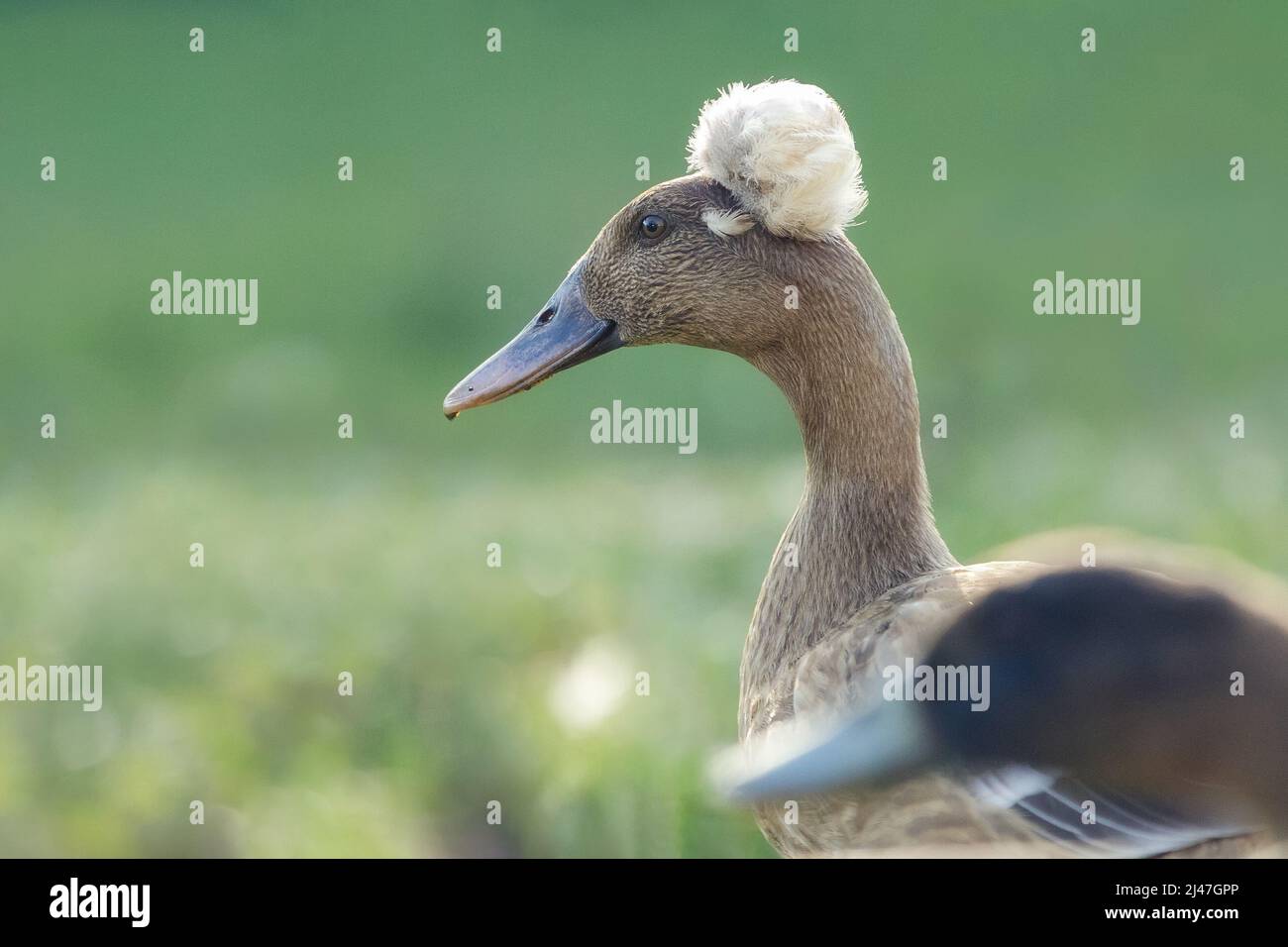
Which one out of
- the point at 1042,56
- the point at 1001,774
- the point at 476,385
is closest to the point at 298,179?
the point at 1042,56

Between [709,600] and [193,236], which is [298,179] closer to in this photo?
[193,236]

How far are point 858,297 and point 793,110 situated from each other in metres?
0.36

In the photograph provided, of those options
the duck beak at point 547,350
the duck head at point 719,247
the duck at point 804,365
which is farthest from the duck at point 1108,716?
the duck beak at point 547,350

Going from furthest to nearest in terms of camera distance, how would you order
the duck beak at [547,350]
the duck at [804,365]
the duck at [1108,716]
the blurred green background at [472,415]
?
the blurred green background at [472,415]
the duck beak at [547,350]
the duck at [804,365]
the duck at [1108,716]

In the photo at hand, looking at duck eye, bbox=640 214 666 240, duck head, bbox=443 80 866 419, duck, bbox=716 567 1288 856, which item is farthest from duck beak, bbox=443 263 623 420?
duck, bbox=716 567 1288 856

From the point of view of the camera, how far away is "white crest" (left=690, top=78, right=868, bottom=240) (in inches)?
111

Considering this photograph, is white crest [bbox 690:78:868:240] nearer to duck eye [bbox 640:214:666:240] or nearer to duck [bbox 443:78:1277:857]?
duck [bbox 443:78:1277:857]

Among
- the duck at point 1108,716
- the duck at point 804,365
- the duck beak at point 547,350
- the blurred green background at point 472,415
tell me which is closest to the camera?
the duck at point 1108,716

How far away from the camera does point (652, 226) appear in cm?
302

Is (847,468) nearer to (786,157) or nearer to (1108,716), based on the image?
(786,157)

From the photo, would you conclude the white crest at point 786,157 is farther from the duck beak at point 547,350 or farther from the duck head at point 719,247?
the duck beak at point 547,350

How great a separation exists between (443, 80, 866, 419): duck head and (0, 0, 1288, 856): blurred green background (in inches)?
46.8

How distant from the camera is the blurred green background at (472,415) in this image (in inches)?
172

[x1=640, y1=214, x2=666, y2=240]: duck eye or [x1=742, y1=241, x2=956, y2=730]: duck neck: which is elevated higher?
[x1=640, y1=214, x2=666, y2=240]: duck eye
